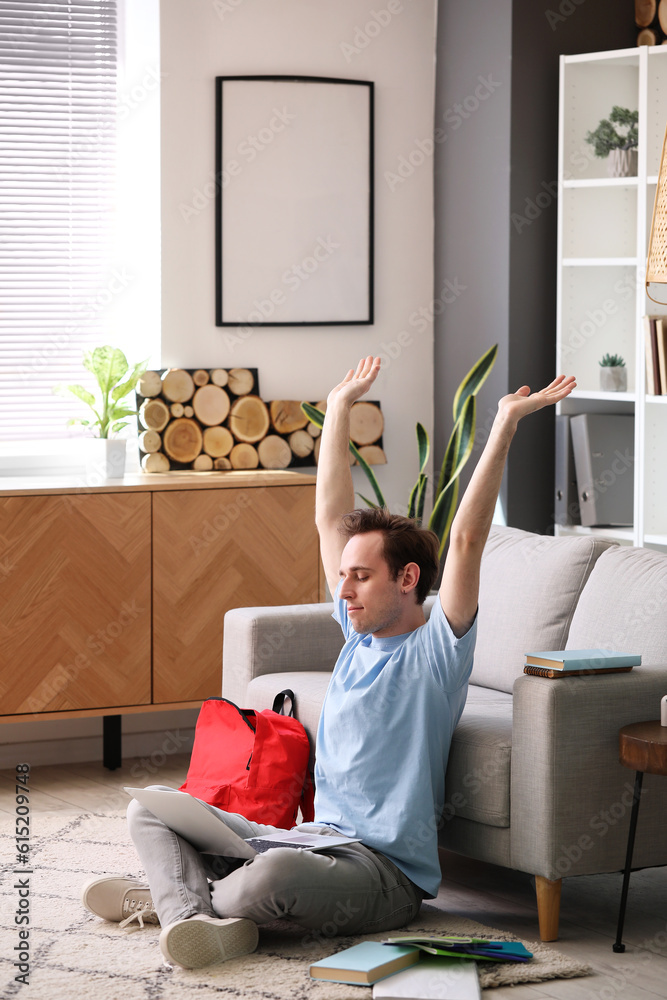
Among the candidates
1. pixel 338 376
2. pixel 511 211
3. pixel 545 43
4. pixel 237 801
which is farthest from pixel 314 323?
pixel 237 801

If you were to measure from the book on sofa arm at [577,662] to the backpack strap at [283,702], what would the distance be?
76cm

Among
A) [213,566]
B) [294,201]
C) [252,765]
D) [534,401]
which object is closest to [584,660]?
[534,401]

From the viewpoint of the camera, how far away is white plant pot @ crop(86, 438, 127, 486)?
4.40 metres

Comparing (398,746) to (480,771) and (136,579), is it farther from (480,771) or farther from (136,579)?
(136,579)

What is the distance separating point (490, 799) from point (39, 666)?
1.82 meters

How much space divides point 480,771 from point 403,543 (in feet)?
1.74

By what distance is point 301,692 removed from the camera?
11.1 feet

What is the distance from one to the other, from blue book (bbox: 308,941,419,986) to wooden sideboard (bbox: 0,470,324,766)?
5.95ft

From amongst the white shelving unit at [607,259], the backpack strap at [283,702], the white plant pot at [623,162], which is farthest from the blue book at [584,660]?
the white plant pot at [623,162]

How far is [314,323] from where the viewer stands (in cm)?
490

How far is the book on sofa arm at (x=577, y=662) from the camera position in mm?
2765

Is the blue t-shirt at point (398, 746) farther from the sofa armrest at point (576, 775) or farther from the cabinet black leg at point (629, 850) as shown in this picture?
the cabinet black leg at point (629, 850)

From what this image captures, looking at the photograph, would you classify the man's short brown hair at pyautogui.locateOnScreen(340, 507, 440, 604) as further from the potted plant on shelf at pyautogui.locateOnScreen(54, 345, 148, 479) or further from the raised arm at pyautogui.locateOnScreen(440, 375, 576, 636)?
the potted plant on shelf at pyautogui.locateOnScreen(54, 345, 148, 479)

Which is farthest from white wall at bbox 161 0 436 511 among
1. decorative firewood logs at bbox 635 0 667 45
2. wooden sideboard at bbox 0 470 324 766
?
decorative firewood logs at bbox 635 0 667 45
